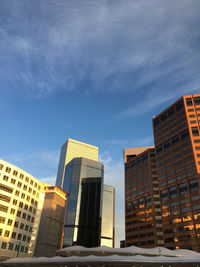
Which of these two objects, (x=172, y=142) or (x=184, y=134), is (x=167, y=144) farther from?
(x=184, y=134)

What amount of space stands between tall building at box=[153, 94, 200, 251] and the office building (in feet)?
255

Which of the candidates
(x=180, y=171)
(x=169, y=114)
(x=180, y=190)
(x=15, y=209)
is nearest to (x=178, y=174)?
(x=180, y=171)

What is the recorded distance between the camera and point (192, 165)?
12056cm

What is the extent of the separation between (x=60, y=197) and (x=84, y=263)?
135 metres

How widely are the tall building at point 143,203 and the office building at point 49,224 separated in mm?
51830

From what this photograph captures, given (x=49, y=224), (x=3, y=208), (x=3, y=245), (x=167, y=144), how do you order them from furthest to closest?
(x=49, y=224), (x=167, y=144), (x=3, y=208), (x=3, y=245)

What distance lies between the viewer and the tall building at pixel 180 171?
11350 cm

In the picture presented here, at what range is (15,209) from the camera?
319ft

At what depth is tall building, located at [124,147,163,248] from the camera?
14662 cm

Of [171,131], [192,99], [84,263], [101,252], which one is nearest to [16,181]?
[101,252]

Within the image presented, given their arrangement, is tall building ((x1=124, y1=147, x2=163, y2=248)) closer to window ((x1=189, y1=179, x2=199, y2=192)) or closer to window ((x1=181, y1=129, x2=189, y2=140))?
window ((x1=189, y1=179, x2=199, y2=192))

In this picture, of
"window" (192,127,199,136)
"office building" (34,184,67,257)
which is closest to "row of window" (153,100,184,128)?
"window" (192,127,199,136)

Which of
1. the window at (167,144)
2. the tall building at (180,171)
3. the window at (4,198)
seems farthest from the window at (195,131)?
the window at (4,198)

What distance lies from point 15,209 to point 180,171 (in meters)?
85.6
